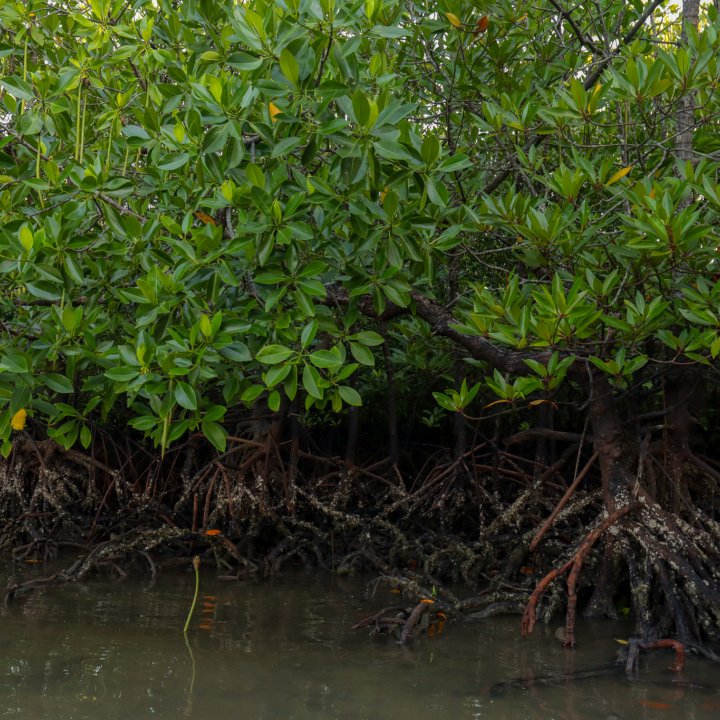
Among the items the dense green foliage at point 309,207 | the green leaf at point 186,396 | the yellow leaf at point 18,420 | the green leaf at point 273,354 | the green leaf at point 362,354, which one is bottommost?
Result: the yellow leaf at point 18,420

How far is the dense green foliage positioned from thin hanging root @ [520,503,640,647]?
1.95 ft

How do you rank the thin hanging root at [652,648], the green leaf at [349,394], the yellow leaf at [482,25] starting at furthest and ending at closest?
the yellow leaf at [482,25]
the green leaf at [349,394]
the thin hanging root at [652,648]

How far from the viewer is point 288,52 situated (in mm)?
2721

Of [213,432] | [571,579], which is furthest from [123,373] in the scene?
[571,579]

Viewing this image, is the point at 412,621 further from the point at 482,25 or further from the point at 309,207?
the point at 482,25

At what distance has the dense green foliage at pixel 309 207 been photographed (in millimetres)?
2900

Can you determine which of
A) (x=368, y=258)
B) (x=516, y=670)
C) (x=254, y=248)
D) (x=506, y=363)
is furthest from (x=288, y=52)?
(x=516, y=670)

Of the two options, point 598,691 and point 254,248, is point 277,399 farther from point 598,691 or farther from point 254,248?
point 598,691

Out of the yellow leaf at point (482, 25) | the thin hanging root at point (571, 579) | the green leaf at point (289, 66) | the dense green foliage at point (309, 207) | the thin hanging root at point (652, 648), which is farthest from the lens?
the yellow leaf at point (482, 25)

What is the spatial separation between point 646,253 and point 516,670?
4.90 ft

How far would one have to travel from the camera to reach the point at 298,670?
Answer: 3143mm

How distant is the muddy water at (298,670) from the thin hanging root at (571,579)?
6cm

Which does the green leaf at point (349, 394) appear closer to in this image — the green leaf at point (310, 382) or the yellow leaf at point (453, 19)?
the green leaf at point (310, 382)

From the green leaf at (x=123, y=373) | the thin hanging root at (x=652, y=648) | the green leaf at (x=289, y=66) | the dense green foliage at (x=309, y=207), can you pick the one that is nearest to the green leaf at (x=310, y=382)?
the dense green foliage at (x=309, y=207)
